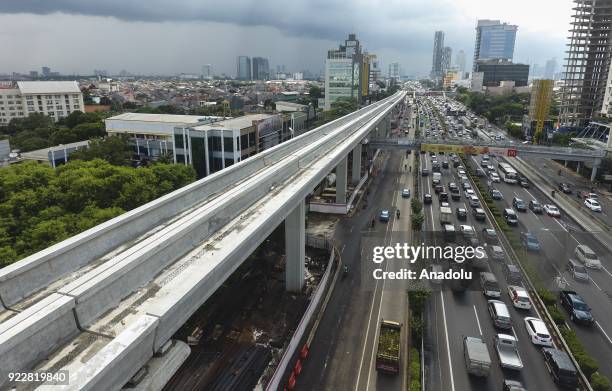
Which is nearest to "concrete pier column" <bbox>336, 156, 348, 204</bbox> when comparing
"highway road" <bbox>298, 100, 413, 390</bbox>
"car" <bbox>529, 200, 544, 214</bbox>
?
"highway road" <bbox>298, 100, 413, 390</bbox>

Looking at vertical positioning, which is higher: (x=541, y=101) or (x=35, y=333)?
(x=541, y=101)

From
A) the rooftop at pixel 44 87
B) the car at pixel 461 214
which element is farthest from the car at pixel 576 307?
the rooftop at pixel 44 87

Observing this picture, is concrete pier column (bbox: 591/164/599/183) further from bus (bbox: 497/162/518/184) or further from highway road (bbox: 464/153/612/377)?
highway road (bbox: 464/153/612/377)

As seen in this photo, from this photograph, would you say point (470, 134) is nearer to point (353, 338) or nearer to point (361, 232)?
point (361, 232)

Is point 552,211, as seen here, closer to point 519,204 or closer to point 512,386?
point 519,204

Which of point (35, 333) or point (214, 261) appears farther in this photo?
point (214, 261)

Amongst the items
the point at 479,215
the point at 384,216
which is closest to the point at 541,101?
the point at 479,215

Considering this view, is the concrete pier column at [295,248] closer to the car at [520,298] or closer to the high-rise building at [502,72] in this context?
the car at [520,298]
